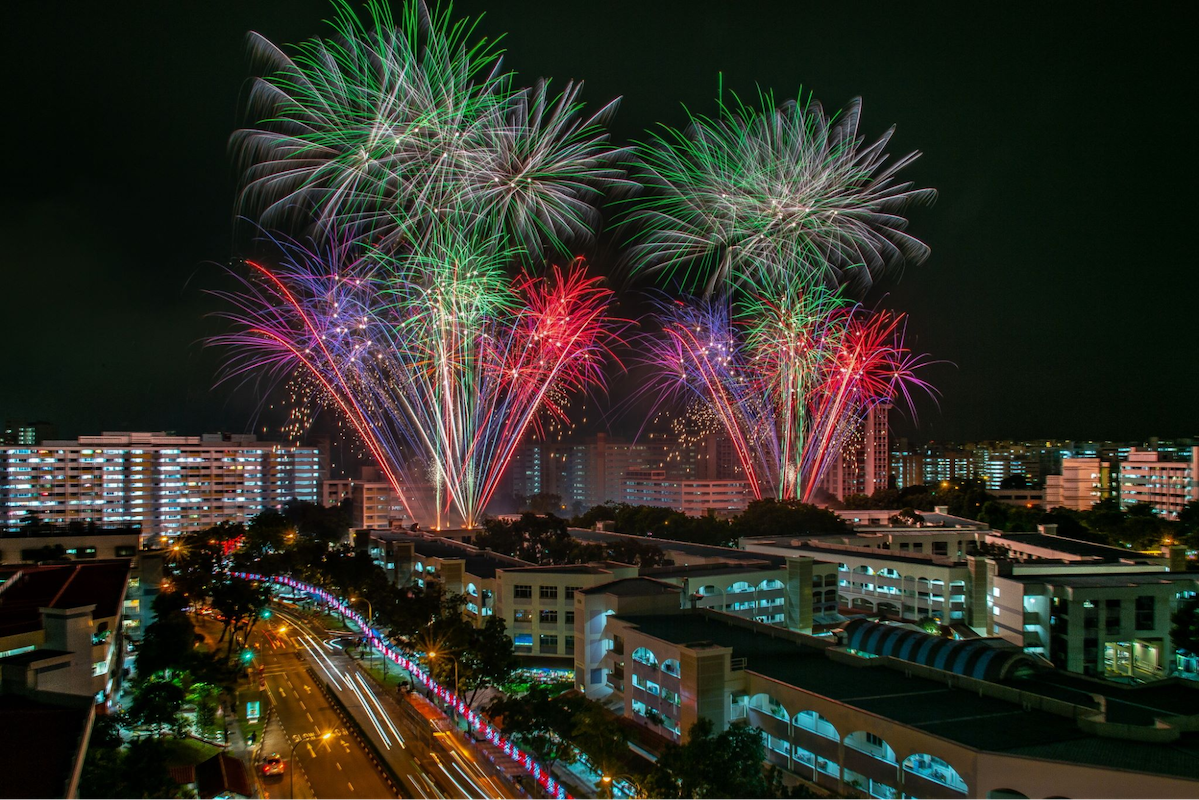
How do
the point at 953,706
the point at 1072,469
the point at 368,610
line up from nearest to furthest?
1. the point at 953,706
2. the point at 368,610
3. the point at 1072,469

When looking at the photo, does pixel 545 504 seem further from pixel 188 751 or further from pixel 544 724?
pixel 544 724

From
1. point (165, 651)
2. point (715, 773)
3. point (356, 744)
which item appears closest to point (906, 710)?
point (715, 773)

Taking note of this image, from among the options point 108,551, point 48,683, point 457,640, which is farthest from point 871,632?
point 108,551

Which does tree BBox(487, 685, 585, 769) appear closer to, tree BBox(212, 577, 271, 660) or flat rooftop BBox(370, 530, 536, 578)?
flat rooftop BBox(370, 530, 536, 578)

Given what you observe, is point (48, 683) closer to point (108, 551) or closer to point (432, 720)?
point (432, 720)

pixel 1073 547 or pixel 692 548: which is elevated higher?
pixel 1073 547

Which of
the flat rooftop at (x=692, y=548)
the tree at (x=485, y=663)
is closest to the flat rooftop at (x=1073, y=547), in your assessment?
the flat rooftop at (x=692, y=548)

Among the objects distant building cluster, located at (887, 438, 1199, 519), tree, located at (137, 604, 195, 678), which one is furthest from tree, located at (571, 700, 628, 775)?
distant building cluster, located at (887, 438, 1199, 519)

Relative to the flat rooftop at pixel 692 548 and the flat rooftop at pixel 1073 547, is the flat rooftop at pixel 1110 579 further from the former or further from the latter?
the flat rooftop at pixel 692 548
